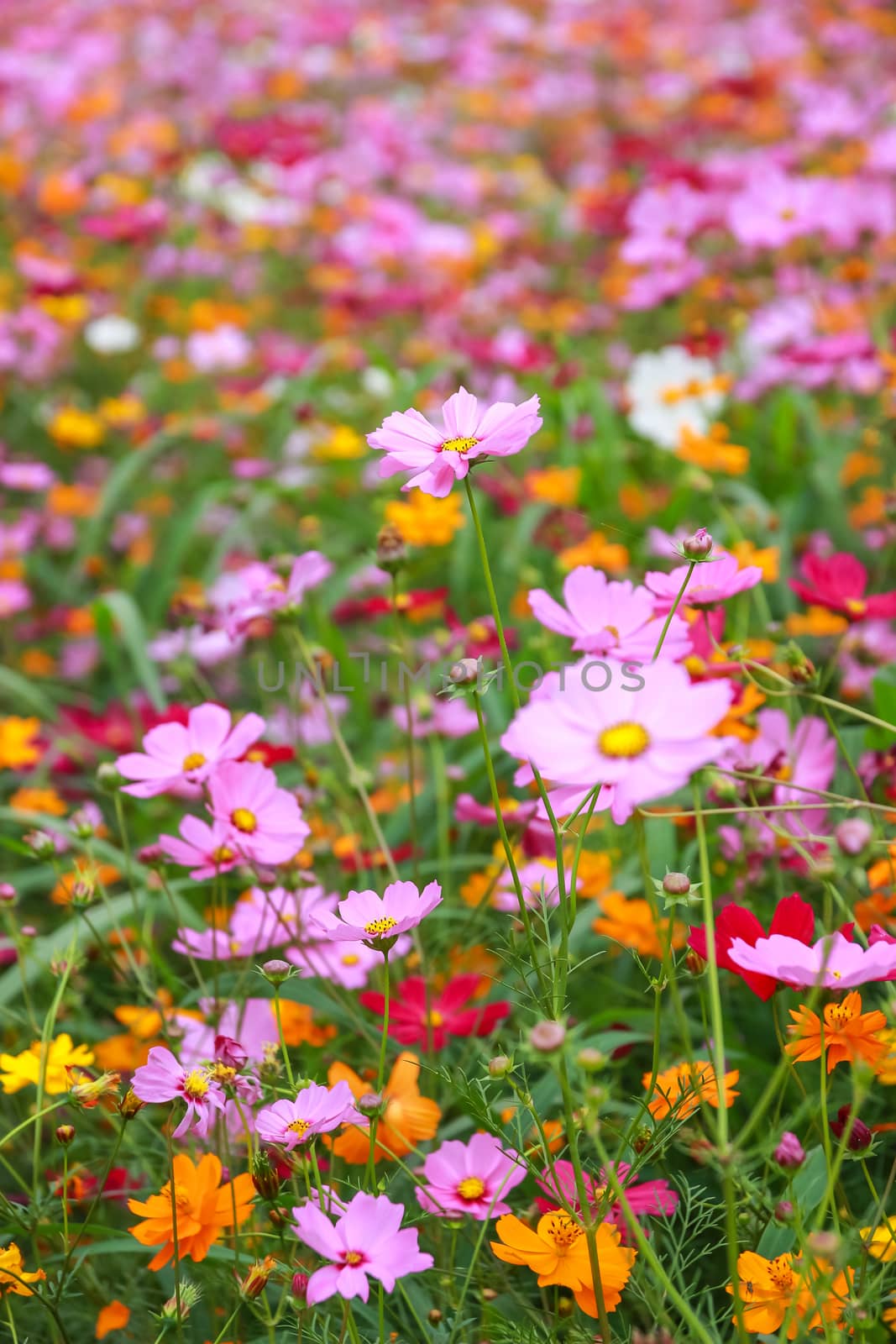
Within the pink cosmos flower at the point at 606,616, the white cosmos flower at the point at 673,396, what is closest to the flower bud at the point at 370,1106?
the pink cosmos flower at the point at 606,616

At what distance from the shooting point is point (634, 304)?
6.22ft

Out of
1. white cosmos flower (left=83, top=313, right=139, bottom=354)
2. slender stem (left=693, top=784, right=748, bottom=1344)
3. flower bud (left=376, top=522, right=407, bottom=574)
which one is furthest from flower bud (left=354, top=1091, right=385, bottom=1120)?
white cosmos flower (left=83, top=313, right=139, bottom=354)

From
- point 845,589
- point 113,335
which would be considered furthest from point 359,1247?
point 113,335

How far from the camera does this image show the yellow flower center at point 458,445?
2.39 ft

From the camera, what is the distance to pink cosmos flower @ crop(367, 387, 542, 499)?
70cm

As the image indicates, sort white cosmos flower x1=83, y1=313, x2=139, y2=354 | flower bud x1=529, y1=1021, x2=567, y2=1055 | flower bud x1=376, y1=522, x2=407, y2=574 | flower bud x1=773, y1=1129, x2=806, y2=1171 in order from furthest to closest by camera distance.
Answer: white cosmos flower x1=83, y1=313, x2=139, y2=354
flower bud x1=376, y1=522, x2=407, y2=574
flower bud x1=773, y1=1129, x2=806, y2=1171
flower bud x1=529, y1=1021, x2=567, y2=1055

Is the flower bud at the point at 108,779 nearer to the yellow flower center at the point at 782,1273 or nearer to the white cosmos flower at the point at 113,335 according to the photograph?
the yellow flower center at the point at 782,1273

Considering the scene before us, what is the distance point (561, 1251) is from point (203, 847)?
1.24 feet

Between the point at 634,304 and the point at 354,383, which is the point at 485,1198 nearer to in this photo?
the point at 634,304

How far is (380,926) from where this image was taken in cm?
73

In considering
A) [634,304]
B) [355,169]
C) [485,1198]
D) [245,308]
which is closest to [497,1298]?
[485,1198]

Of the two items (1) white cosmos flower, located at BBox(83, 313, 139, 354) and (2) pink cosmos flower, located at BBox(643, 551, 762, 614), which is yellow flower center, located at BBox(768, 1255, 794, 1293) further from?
(1) white cosmos flower, located at BBox(83, 313, 139, 354)

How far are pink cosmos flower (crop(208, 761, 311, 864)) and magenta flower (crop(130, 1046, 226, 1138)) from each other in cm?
16

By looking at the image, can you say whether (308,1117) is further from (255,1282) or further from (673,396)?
(673,396)
